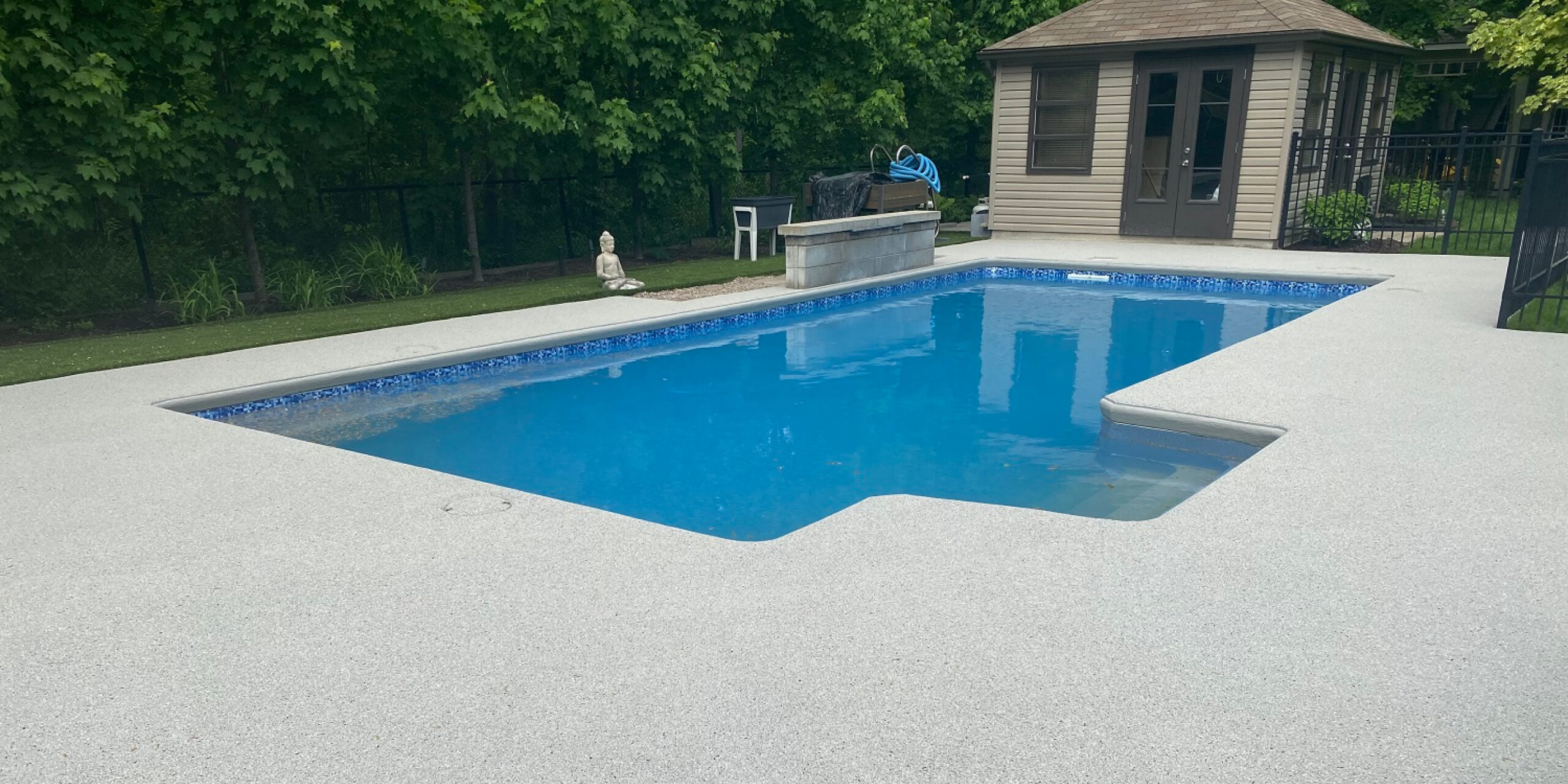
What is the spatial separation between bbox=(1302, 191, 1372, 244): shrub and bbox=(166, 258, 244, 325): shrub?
1356 centimetres

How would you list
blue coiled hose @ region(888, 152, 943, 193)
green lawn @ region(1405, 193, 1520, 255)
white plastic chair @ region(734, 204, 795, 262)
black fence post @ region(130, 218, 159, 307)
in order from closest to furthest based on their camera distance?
black fence post @ region(130, 218, 159, 307)
green lawn @ region(1405, 193, 1520, 255)
white plastic chair @ region(734, 204, 795, 262)
blue coiled hose @ region(888, 152, 943, 193)

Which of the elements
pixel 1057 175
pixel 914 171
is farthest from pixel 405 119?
pixel 1057 175

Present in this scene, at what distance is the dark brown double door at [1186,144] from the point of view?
14.0 metres

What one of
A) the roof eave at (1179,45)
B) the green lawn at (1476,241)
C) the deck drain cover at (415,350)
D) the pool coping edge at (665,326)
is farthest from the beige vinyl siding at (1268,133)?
the deck drain cover at (415,350)

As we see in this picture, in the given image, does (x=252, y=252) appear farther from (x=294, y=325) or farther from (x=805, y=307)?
(x=805, y=307)

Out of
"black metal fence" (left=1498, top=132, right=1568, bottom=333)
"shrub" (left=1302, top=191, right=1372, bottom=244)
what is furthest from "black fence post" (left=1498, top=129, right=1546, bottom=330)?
"shrub" (left=1302, top=191, right=1372, bottom=244)

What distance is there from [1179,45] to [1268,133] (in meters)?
1.69

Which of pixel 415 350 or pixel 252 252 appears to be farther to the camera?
pixel 252 252

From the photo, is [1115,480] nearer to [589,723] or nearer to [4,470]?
[589,723]

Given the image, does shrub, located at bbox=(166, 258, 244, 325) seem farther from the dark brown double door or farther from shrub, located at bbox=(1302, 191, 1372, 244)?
shrub, located at bbox=(1302, 191, 1372, 244)

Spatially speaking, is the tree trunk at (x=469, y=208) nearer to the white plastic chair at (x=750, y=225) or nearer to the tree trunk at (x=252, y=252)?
the tree trunk at (x=252, y=252)

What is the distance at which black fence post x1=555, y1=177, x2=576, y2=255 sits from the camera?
43.5ft

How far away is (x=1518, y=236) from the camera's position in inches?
301

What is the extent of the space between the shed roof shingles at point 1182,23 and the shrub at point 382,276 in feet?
30.0
